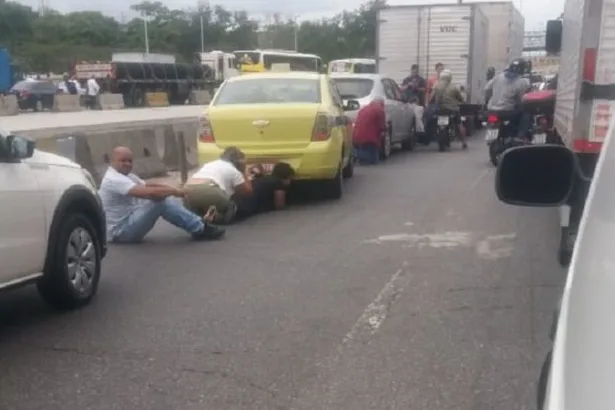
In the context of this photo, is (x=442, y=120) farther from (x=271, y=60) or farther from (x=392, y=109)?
(x=271, y=60)

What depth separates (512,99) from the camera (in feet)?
55.6

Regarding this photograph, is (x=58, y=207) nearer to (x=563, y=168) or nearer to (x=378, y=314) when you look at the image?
(x=378, y=314)

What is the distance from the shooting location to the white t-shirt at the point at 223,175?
11431mm

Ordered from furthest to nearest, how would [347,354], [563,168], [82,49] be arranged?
1. [82,49]
2. [347,354]
3. [563,168]

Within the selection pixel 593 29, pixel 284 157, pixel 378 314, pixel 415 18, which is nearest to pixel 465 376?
pixel 378 314

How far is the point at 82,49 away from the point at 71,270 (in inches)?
3166

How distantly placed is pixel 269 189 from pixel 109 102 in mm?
37406

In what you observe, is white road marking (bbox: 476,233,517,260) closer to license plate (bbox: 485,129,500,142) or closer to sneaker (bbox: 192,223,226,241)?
sneaker (bbox: 192,223,226,241)

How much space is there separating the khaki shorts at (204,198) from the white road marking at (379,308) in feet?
9.96

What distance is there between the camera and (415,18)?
86.4 ft

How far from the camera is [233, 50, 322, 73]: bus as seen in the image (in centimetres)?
4422

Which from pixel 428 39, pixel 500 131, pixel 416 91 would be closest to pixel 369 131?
pixel 500 131

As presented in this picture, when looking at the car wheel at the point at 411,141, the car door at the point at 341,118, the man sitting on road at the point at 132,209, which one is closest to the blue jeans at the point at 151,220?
the man sitting on road at the point at 132,209

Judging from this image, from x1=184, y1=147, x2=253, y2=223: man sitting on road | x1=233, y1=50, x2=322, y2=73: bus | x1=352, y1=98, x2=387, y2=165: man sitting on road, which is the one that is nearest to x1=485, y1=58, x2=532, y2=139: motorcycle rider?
x1=352, y1=98, x2=387, y2=165: man sitting on road
